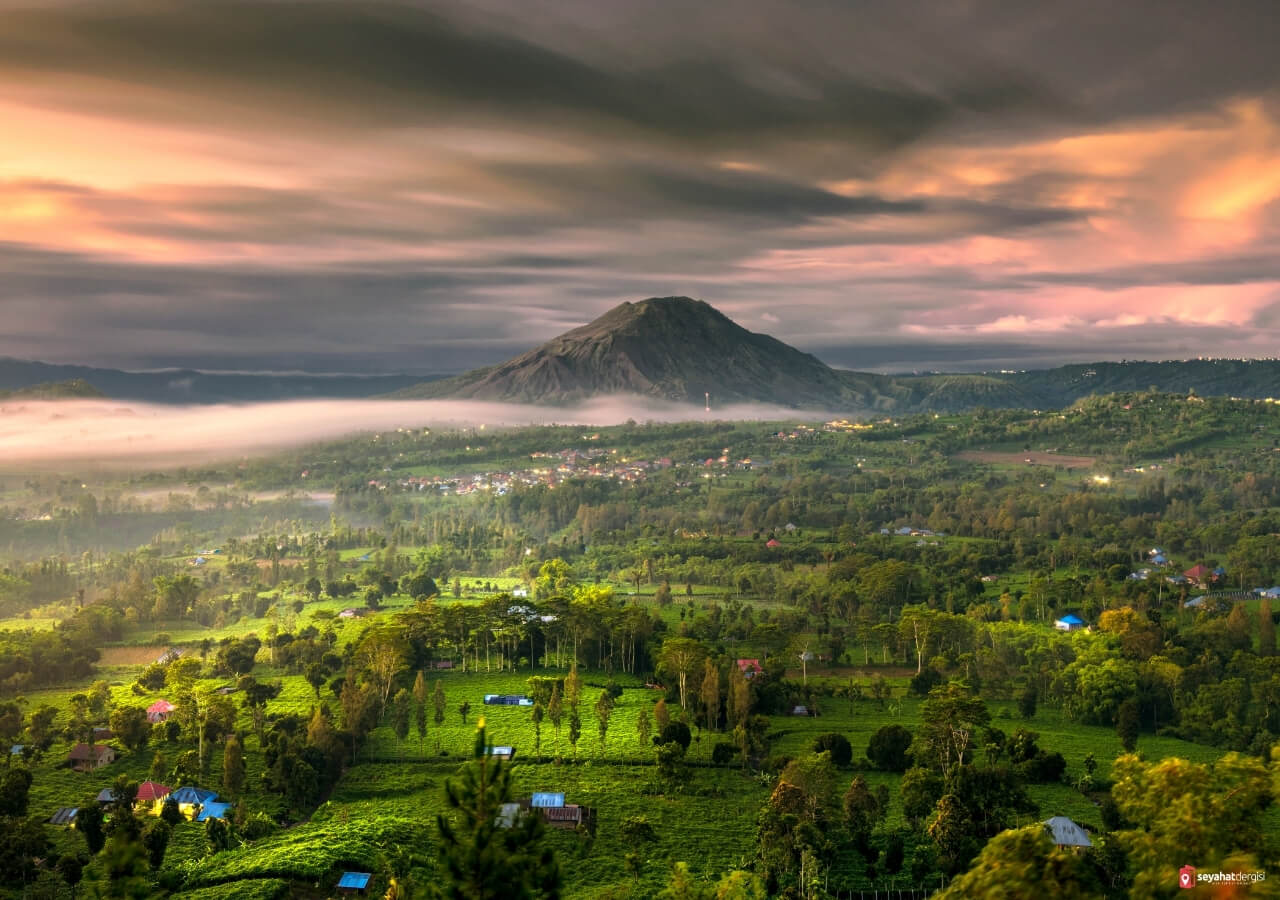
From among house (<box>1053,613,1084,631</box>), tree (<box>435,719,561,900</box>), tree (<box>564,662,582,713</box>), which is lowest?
house (<box>1053,613,1084,631</box>)

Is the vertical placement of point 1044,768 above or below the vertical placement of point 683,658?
below

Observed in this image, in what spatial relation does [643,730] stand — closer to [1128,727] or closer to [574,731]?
[574,731]

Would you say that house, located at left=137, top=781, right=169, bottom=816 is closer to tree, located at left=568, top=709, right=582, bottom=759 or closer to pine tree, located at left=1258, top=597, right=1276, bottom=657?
tree, located at left=568, top=709, right=582, bottom=759

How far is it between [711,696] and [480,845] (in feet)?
132

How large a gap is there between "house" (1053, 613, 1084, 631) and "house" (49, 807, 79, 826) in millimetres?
81181

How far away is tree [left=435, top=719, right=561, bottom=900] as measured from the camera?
21250 millimetres

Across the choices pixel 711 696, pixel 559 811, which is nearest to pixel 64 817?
pixel 559 811

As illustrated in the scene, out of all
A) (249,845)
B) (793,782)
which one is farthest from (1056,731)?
(249,845)

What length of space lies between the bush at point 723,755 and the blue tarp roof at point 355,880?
76.7ft

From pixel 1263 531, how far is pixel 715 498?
90.4 metres

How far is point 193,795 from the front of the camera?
49219 mm

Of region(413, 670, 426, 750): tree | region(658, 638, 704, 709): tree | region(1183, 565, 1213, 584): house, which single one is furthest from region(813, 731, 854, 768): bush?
region(1183, 565, 1213, 584): house

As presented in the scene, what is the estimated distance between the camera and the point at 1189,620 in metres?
85.1

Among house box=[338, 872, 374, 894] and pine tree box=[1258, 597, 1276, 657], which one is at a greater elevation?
pine tree box=[1258, 597, 1276, 657]
